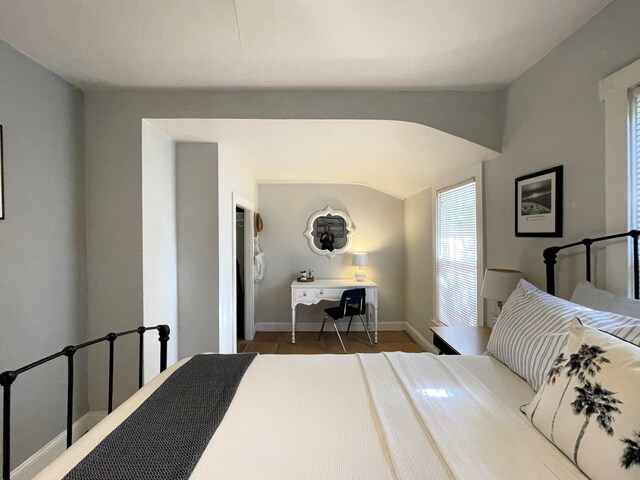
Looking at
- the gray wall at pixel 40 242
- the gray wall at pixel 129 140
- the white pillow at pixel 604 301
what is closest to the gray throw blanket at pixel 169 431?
the gray wall at pixel 40 242

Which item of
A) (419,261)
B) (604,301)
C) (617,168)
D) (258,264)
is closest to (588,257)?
(604,301)

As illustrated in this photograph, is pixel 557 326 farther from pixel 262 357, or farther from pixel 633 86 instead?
pixel 262 357

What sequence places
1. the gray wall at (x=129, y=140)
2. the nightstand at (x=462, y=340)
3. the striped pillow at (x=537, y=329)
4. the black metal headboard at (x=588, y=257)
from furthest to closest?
the gray wall at (x=129, y=140), the nightstand at (x=462, y=340), the black metal headboard at (x=588, y=257), the striped pillow at (x=537, y=329)

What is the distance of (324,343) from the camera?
12.9ft

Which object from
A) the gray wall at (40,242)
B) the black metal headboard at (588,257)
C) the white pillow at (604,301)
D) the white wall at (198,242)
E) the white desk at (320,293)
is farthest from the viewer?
the white desk at (320,293)

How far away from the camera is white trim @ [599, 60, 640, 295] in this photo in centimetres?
129

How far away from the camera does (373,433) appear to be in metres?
0.91

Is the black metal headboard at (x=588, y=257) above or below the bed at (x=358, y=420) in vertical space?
above

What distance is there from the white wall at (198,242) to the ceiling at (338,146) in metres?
0.19

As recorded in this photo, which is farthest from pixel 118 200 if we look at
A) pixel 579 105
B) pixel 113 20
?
pixel 579 105

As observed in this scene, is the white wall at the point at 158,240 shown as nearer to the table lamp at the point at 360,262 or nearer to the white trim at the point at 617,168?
the table lamp at the point at 360,262

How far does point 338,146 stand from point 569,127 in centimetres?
159

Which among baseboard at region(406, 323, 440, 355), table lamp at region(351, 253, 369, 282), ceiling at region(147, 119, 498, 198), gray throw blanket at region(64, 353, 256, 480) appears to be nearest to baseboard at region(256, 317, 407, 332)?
baseboard at region(406, 323, 440, 355)

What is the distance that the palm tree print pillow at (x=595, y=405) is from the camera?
0.68m
